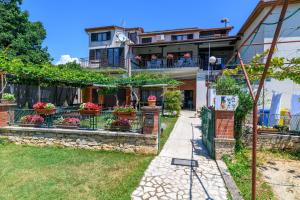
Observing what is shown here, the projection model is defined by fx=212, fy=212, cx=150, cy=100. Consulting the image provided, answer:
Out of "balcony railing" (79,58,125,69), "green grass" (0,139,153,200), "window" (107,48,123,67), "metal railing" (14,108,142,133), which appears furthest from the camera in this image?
"balcony railing" (79,58,125,69)

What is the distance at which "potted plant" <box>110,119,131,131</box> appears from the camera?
743 cm

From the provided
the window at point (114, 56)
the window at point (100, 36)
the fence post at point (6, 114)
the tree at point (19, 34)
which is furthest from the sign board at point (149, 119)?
the window at point (100, 36)

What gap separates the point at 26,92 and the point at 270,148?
52.1 feet

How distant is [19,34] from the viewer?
789 inches

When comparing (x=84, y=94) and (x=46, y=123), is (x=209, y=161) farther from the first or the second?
(x=84, y=94)

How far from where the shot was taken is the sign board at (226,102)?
6.57 m

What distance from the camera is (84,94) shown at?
77.2 feet

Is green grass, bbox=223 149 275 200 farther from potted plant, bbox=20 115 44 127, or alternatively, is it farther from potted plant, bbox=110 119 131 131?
potted plant, bbox=20 115 44 127

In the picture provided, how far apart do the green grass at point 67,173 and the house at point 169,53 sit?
43.7ft

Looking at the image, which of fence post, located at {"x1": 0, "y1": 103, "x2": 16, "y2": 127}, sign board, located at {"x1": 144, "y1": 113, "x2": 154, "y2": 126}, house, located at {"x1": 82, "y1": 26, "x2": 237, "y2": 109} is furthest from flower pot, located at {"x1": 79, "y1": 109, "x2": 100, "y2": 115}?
house, located at {"x1": 82, "y1": 26, "x2": 237, "y2": 109}

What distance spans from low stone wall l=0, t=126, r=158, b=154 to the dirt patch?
3.37m

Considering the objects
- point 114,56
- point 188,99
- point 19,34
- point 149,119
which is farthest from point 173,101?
point 19,34

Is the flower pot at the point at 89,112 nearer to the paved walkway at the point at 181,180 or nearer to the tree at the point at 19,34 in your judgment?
the paved walkway at the point at 181,180

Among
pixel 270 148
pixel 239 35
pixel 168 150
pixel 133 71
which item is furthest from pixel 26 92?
pixel 239 35
